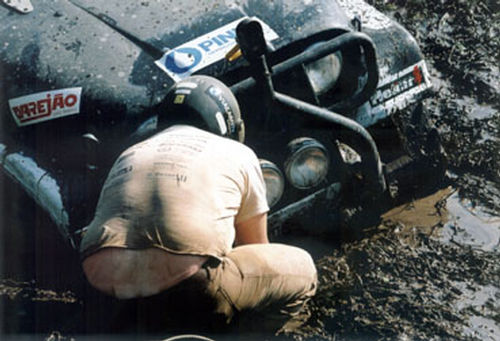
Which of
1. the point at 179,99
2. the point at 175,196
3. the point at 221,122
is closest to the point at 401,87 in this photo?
the point at 221,122

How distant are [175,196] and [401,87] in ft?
6.11

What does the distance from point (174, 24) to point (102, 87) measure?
0.53 meters

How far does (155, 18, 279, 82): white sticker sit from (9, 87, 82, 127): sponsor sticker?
1.47 ft

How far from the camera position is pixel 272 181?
3.20 metres

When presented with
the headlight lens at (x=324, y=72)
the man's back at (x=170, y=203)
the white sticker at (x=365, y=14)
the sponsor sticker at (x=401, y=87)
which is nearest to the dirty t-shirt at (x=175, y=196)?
the man's back at (x=170, y=203)

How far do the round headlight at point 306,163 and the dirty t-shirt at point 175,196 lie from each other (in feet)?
1.96

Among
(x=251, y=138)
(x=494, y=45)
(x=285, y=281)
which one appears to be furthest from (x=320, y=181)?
(x=494, y=45)

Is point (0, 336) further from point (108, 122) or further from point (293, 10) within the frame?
point (293, 10)

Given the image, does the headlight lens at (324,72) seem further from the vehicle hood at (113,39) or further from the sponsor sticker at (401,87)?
the sponsor sticker at (401,87)

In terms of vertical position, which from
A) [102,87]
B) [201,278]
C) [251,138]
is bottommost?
[201,278]

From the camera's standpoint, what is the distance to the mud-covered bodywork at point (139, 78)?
122 inches

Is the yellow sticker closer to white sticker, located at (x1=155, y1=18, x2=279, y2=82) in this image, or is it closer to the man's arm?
white sticker, located at (x1=155, y1=18, x2=279, y2=82)

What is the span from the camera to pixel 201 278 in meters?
2.42

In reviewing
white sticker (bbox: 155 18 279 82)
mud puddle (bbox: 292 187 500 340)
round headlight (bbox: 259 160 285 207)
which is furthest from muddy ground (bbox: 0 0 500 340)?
white sticker (bbox: 155 18 279 82)
